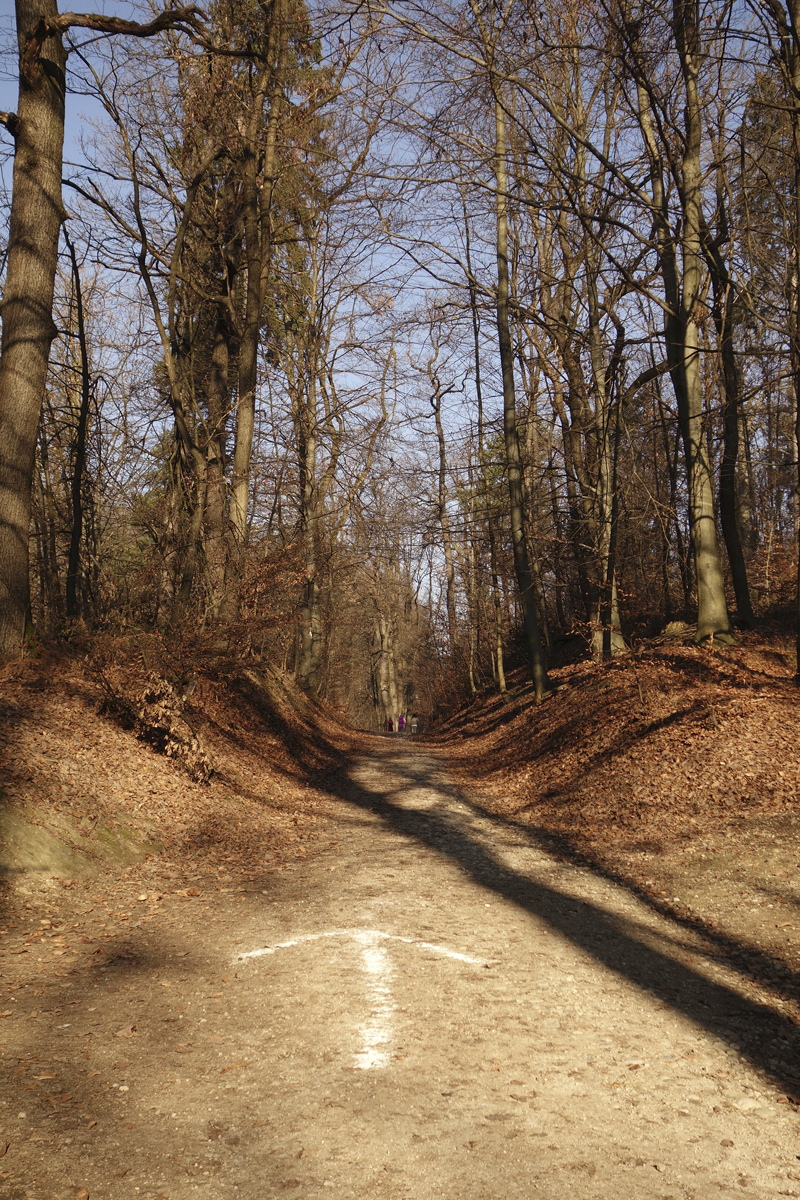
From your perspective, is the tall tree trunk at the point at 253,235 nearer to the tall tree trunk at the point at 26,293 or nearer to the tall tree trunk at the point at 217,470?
the tall tree trunk at the point at 217,470

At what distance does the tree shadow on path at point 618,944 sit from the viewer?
4352 millimetres

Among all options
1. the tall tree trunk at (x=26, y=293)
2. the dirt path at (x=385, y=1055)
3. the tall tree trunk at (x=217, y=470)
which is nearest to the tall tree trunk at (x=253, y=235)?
the tall tree trunk at (x=217, y=470)

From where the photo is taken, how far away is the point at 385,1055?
392cm

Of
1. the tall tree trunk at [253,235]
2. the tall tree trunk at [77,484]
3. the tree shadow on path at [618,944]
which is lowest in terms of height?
the tree shadow on path at [618,944]

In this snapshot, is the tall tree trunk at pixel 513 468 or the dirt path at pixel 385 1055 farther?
the tall tree trunk at pixel 513 468

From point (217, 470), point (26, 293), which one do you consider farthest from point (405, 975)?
point (217, 470)

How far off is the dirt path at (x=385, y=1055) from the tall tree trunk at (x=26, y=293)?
3.84m

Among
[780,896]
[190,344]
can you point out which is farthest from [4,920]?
[190,344]

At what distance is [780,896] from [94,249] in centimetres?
1259

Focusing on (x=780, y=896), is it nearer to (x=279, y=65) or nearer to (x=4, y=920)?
(x=4, y=920)

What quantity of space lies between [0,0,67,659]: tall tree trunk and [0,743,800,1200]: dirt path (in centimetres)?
384

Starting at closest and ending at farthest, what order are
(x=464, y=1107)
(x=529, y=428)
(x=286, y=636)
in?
(x=464, y=1107) < (x=286, y=636) < (x=529, y=428)

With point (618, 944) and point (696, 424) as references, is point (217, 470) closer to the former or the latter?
point (696, 424)

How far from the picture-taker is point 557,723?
13844 mm
